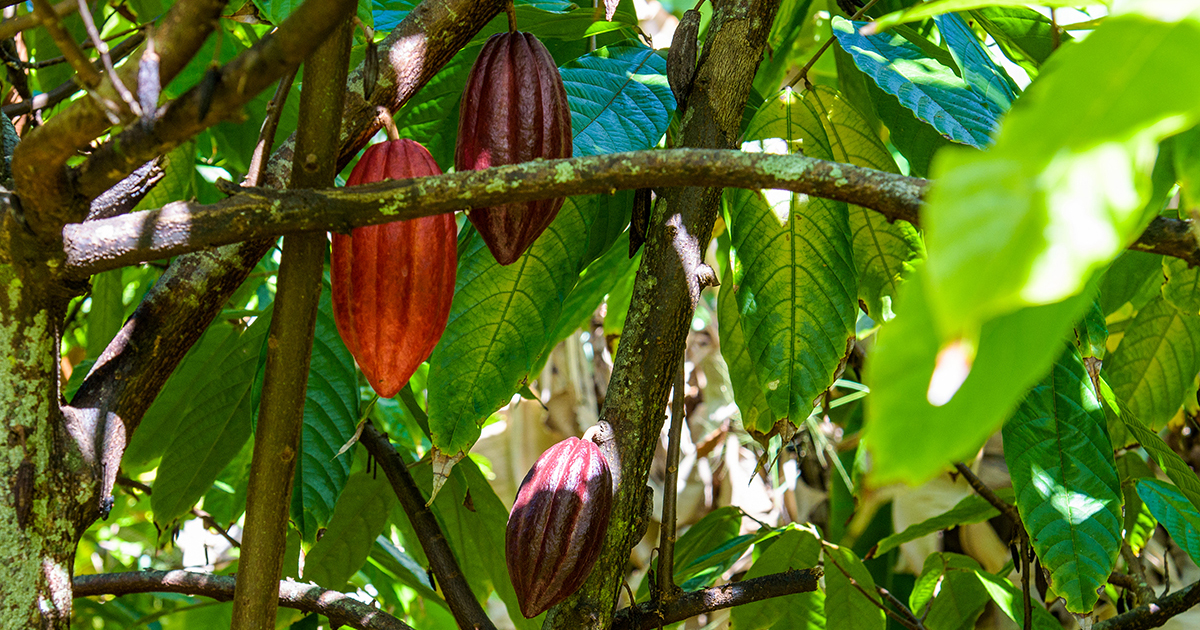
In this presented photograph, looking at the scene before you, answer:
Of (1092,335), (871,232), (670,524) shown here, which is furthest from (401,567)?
(1092,335)

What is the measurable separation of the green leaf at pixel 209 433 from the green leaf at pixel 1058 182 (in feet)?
3.19

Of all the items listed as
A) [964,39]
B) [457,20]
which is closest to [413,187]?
[457,20]

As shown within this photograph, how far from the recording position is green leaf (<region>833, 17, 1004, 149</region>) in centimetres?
74

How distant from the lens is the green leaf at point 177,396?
1175 millimetres

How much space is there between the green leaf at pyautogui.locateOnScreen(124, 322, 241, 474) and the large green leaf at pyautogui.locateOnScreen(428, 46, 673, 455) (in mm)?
467

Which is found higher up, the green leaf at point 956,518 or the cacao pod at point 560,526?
the cacao pod at point 560,526

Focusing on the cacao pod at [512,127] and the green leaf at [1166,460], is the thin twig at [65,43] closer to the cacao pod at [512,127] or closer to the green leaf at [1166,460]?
the cacao pod at [512,127]

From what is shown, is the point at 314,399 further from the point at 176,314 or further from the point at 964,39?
the point at 964,39

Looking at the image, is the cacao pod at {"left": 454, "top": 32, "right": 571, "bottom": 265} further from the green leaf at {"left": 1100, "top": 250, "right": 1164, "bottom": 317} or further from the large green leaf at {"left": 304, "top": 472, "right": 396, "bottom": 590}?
the green leaf at {"left": 1100, "top": 250, "right": 1164, "bottom": 317}

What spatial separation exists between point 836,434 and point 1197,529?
1.65 m

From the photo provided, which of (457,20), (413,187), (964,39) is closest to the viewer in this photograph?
(413,187)

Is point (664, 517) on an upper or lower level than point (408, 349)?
lower

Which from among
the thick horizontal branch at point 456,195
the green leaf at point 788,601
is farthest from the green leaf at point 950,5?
the green leaf at point 788,601

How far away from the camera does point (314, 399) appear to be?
3.22 feet
